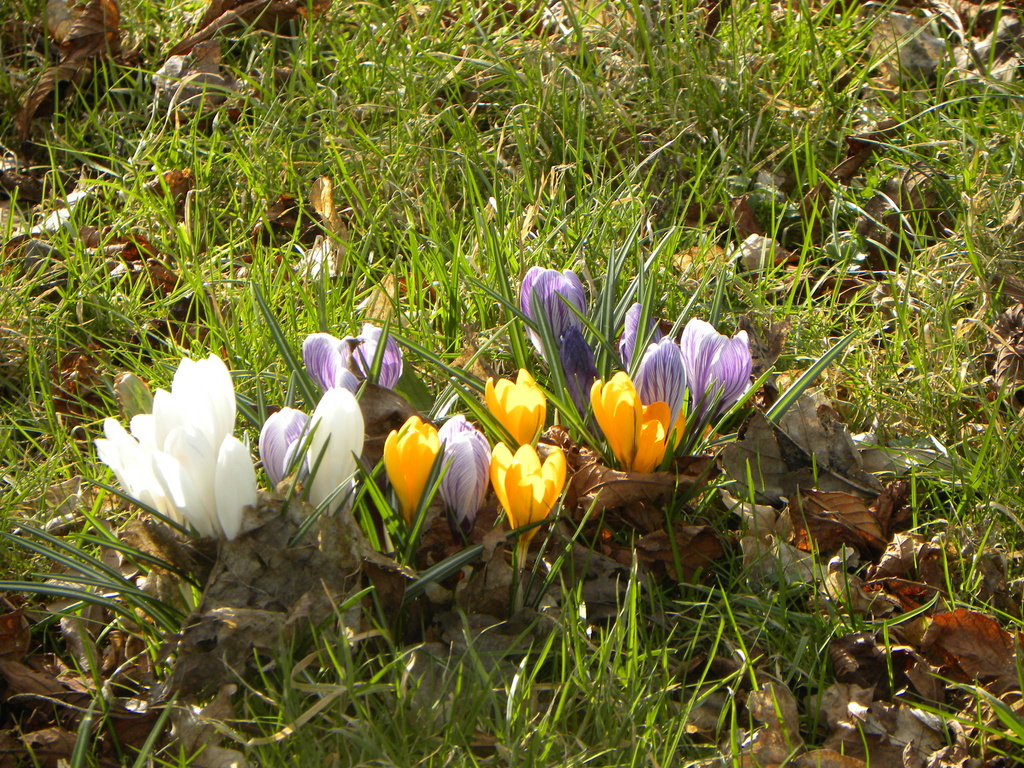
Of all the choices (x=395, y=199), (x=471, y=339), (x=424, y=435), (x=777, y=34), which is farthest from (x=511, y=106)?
(x=424, y=435)

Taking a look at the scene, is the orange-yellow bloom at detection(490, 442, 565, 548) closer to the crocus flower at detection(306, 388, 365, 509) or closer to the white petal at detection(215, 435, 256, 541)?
the crocus flower at detection(306, 388, 365, 509)

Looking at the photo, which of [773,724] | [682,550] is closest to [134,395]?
[682,550]

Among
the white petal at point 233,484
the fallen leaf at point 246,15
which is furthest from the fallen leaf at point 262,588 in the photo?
the fallen leaf at point 246,15

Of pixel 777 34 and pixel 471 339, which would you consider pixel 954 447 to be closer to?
pixel 471 339

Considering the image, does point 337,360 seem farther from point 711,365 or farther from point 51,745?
point 51,745

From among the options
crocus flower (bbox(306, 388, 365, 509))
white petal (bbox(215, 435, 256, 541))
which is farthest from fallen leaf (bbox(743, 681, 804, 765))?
white petal (bbox(215, 435, 256, 541))

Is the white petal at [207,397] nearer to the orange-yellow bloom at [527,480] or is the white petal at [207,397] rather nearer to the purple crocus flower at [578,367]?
the orange-yellow bloom at [527,480]
